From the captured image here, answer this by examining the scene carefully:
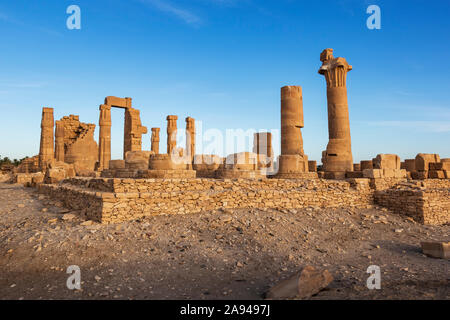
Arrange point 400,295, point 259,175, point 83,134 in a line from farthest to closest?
point 83,134 → point 259,175 → point 400,295

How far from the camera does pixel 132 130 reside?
76.2 feet

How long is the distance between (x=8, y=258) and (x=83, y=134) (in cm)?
2238

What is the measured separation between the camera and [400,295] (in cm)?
411

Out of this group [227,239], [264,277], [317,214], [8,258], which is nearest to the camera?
[264,277]

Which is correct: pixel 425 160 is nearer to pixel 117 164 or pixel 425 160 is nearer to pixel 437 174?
pixel 437 174

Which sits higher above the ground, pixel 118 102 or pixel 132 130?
pixel 118 102

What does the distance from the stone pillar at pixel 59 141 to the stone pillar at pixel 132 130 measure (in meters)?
6.45

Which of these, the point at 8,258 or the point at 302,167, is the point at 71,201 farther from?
the point at 302,167

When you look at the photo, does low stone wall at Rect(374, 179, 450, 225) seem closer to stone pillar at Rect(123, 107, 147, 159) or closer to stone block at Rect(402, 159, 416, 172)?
stone block at Rect(402, 159, 416, 172)

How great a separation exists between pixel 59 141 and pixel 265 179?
71.9 feet

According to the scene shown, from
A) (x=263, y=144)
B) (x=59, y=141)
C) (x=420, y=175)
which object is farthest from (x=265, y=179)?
(x=59, y=141)

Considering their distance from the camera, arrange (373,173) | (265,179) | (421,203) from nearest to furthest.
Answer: (421,203), (265,179), (373,173)
